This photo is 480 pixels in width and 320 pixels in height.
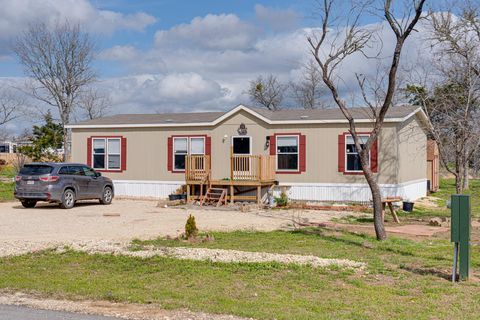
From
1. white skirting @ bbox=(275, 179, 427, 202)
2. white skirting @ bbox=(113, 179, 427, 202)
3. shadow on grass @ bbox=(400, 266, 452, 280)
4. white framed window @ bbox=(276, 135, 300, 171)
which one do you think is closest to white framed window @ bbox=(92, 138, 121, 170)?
white skirting @ bbox=(113, 179, 427, 202)

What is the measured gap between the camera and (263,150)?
2362 cm

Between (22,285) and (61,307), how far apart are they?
1492 millimetres

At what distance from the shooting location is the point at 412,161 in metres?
24.3

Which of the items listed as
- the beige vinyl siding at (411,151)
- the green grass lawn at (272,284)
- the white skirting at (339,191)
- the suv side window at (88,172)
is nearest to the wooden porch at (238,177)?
the white skirting at (339,191)

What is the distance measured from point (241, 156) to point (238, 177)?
31.2 inches

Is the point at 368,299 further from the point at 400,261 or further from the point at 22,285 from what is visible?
the point at 22,285

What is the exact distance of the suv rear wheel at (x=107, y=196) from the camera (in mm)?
22172

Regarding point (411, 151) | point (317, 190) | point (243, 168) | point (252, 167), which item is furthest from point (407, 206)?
point (243, 168)

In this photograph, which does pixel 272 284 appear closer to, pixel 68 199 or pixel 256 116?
pixel 68 199

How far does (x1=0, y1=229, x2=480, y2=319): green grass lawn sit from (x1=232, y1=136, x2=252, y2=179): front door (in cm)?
1116

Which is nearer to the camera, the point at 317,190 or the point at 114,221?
the point at 114,221

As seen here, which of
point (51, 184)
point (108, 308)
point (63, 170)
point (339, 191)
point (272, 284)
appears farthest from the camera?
point (339, 191)

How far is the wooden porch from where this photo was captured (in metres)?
22.2

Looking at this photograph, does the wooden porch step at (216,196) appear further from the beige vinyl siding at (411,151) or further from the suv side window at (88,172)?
the beige vinyl siding at (411,151)
